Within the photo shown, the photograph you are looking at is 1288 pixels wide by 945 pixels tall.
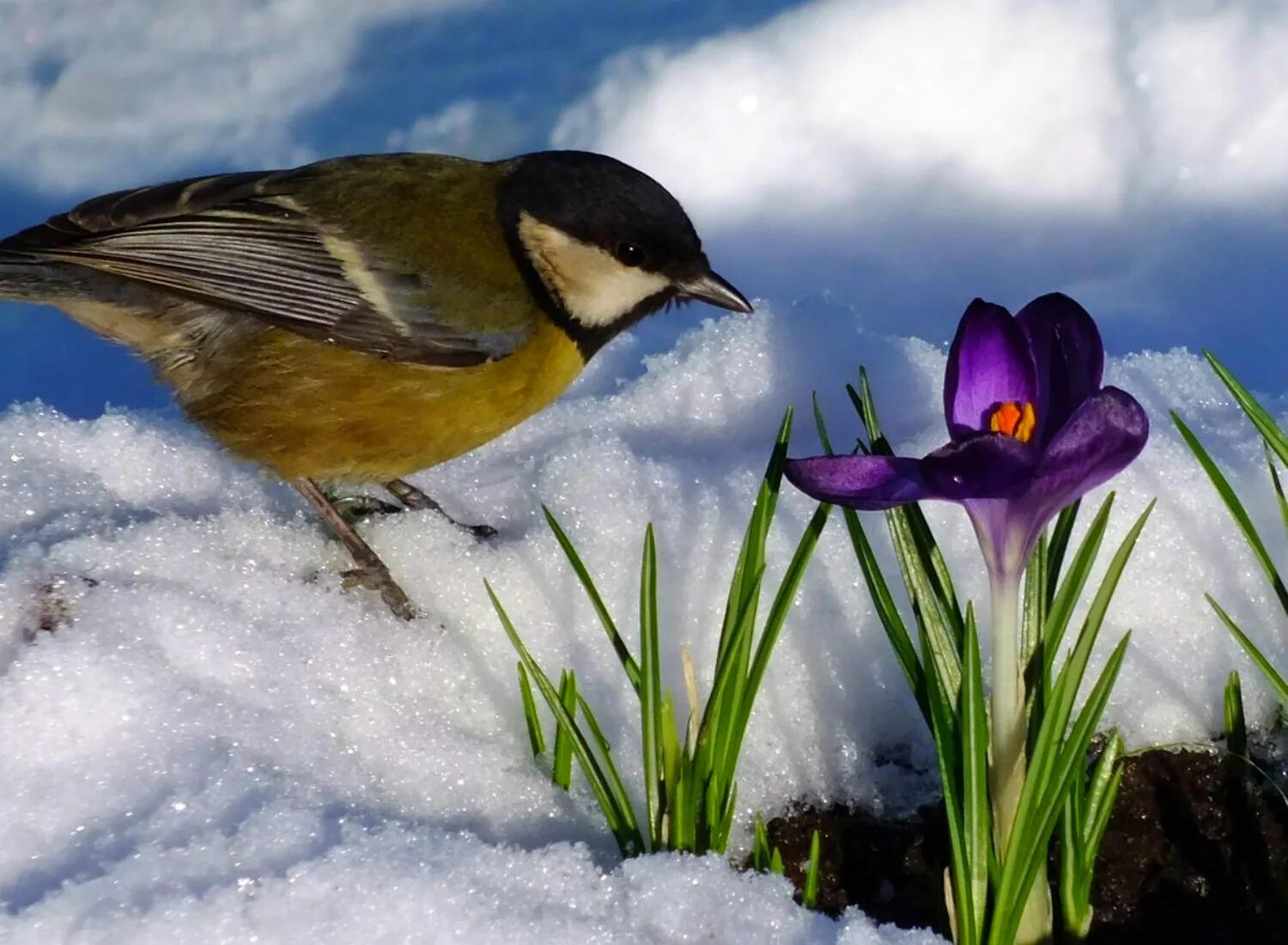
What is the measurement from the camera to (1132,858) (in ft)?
5.01

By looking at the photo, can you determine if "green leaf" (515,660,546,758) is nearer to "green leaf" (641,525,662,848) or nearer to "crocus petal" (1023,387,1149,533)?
"green leaf" (641,525,662,848)

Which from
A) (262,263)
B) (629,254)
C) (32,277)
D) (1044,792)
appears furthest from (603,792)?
(32,277)

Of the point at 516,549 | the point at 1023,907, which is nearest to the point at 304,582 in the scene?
the point at 516,549

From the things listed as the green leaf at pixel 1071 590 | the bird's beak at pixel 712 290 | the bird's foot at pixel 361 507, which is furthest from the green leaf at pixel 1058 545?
the bird's foot at pixel 361 507

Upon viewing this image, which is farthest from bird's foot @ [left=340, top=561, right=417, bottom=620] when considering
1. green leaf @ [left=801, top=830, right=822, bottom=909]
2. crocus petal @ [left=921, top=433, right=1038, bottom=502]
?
crocus petal @ [left=921, top=433, right=1038, bottom=502]

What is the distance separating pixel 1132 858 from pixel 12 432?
1.87 m

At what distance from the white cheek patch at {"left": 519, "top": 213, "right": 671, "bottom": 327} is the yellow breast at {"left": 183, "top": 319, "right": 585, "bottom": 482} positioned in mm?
65

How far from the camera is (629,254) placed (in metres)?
2.01

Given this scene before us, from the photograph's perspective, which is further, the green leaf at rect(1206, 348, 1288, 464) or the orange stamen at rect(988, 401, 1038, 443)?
the green leaf at rect(1206, 348, 1288, 464)

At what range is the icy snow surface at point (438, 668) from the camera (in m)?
1.24

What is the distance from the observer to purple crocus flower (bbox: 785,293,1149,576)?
3.51 feet

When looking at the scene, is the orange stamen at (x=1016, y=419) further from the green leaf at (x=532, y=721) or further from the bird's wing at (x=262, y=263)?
the bird's wing at (x=262, y=263)

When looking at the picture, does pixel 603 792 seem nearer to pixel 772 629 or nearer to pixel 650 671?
pixel 650 671

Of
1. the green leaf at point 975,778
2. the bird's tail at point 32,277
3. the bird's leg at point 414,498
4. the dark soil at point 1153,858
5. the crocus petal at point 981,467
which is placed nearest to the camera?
the crocus petal at point 981,467
